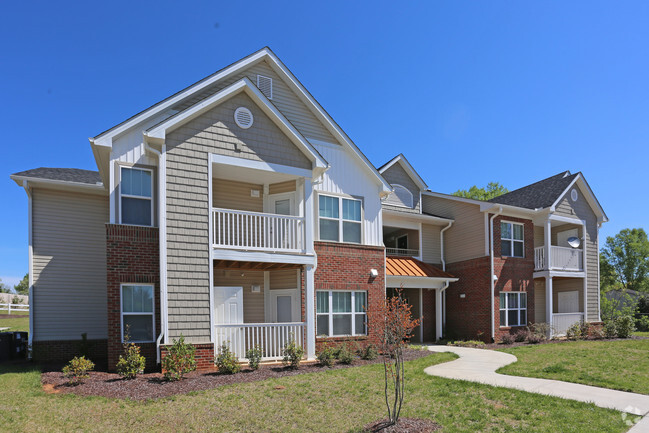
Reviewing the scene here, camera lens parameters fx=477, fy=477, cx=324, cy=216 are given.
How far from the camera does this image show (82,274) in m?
15.9

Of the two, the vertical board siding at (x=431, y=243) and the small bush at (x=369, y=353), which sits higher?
the vertical board siding at (x=431, y=243)

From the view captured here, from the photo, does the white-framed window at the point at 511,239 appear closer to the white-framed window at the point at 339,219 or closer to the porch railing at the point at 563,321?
the porch railing at the point at 563,321

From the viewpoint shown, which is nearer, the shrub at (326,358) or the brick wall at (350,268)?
the shrub at (326,358)

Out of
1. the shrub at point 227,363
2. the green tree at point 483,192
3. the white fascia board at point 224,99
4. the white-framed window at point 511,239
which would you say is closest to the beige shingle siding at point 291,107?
the white fascia board at point 224,99

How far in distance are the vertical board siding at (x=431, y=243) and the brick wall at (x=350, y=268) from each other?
6324mm

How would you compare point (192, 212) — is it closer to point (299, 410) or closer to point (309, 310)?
point (309, 310)

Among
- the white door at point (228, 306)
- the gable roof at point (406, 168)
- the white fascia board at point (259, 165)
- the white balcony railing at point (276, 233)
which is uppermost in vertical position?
the gable roof at point (406, 168)

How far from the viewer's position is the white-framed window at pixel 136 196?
12.9m

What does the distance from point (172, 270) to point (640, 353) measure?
14.7 m

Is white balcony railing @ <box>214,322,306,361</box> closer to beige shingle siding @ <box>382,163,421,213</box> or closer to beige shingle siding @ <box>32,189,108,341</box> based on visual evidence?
beige shingle siding @ <box>32,189,108,341</box>

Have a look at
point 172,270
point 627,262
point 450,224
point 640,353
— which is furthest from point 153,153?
point 627,262

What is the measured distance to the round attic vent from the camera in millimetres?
13938

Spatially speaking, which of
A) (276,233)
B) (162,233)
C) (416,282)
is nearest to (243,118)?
(276,233)

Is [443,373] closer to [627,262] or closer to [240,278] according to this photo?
[240,278]
